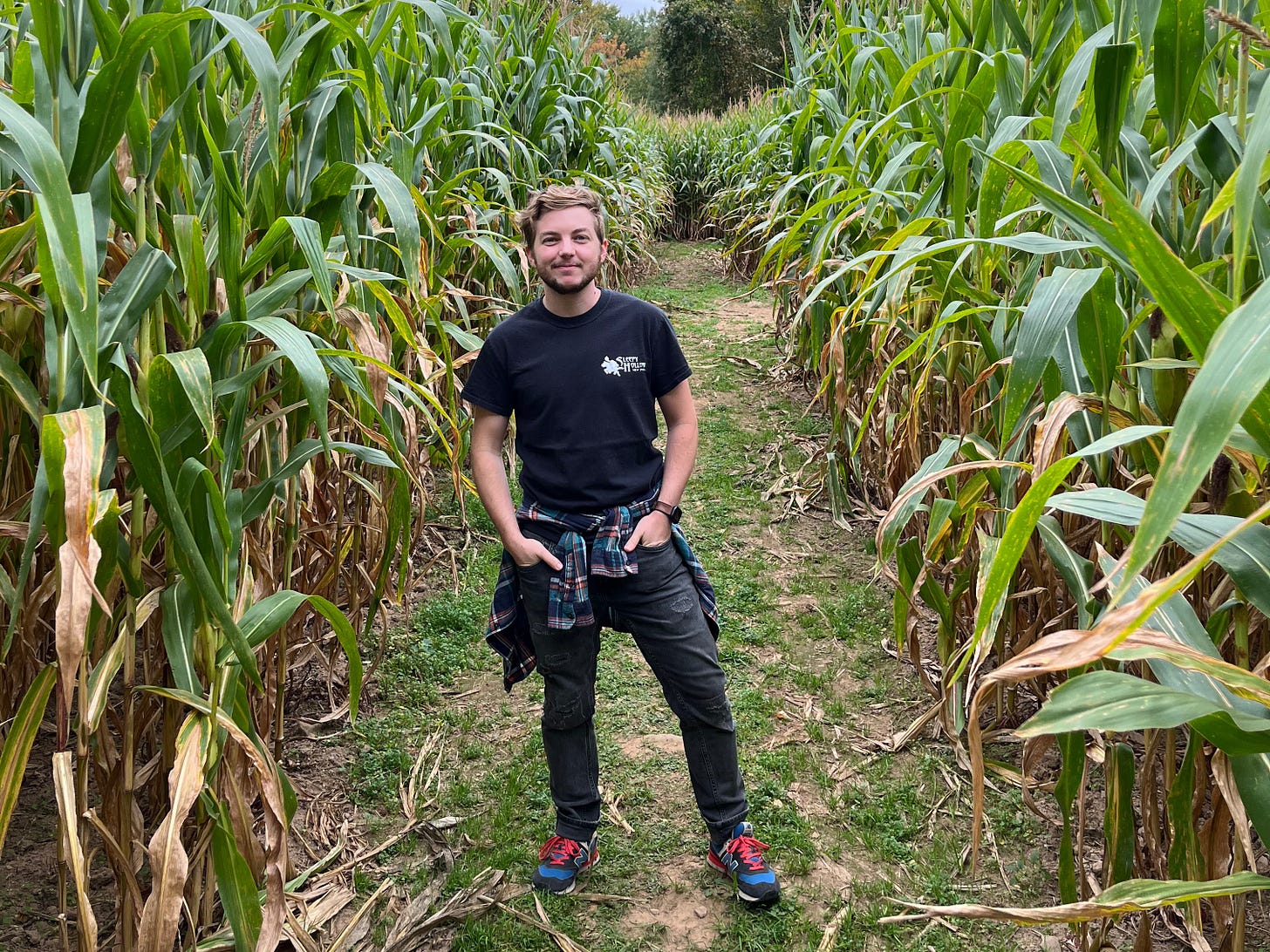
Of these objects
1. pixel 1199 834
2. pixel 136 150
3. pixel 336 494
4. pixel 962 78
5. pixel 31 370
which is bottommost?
pixel 1199 834

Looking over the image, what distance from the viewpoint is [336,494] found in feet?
7.89

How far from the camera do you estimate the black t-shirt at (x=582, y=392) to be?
2.20m

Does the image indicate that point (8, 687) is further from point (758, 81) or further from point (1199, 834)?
point (758, 81)

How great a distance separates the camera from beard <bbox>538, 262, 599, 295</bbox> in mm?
2145

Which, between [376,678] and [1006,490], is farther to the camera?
[376,678]

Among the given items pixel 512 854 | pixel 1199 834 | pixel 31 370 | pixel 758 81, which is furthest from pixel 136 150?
pixel 758 81

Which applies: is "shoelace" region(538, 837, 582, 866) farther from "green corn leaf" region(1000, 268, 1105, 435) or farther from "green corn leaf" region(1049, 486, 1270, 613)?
"green corn leaf" region(1049, 486, 1270, 613)

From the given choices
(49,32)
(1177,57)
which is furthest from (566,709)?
(1177,57)

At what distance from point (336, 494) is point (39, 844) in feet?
3.16

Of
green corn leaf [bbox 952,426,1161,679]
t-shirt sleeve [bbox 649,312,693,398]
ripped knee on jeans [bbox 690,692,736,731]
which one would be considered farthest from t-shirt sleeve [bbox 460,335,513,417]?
green corn leaf [bbox 952,426,1161,679]

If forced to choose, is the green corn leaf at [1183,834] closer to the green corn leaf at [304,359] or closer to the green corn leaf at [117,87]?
the green corn leaf at [304,359]

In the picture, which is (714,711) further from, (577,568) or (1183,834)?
(1183,834)

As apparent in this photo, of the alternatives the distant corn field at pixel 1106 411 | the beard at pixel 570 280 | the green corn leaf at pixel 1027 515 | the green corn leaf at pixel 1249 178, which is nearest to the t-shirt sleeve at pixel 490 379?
the beard at pixel 570 280

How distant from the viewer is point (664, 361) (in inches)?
89.6
